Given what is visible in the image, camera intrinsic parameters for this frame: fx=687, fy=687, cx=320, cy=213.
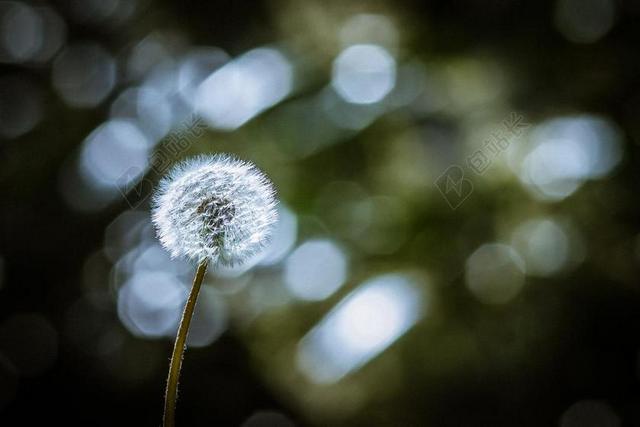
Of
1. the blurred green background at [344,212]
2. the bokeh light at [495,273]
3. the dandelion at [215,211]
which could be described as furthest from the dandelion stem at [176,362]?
the bokeh light at [495,273]

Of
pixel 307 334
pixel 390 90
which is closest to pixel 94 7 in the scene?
pixel 390 90

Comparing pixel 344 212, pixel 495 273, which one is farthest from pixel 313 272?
pixel 495 273

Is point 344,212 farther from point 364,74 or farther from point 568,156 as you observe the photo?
point 568,156

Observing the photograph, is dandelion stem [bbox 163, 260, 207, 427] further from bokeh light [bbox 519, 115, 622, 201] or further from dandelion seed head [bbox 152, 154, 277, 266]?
bokeh light [bbox 519, 115, 622, 201]

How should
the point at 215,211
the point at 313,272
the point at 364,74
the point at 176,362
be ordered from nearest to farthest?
the point at 176,362, the point at 215,211, the point at 313,272, the point at 364,74

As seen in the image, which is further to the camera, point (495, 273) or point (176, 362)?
point (495, 273)

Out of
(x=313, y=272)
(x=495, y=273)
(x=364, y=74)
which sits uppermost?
(x=364, y=74)

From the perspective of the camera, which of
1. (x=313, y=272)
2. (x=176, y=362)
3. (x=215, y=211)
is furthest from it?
(x=313, y=272)
